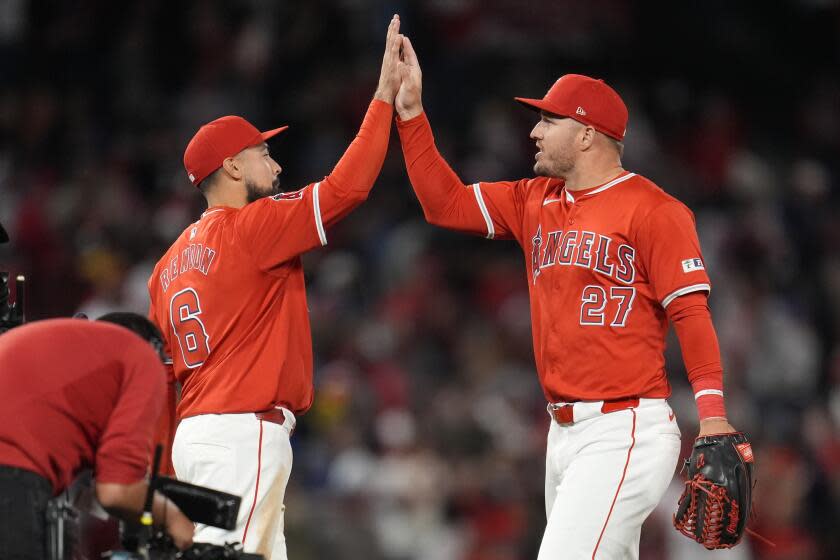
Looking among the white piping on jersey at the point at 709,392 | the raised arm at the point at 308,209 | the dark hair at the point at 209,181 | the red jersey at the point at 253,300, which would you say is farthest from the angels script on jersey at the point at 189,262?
the white piping on jersey at the point at 709,392

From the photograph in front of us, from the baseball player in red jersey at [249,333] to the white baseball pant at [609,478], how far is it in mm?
1053

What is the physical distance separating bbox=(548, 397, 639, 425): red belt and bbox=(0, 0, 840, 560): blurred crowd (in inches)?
137

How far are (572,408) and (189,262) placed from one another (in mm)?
1599

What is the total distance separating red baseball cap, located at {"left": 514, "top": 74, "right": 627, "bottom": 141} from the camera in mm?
5133

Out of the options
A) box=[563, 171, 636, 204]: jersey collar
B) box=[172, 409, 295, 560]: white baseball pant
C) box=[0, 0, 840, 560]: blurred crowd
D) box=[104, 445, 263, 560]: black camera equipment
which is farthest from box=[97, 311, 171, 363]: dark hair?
box=[0, 0, 840, 560]: blurred crowd

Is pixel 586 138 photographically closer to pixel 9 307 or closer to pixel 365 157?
pixel 365 157

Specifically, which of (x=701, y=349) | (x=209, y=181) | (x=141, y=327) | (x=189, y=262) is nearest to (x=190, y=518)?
(x=141, y=327)

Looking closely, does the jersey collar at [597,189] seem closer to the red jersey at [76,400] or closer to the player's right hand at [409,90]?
the player's right hand at [409,90]

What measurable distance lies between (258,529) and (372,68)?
7270 mm

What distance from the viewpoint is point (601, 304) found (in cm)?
485

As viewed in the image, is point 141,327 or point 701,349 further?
A: point 701,349

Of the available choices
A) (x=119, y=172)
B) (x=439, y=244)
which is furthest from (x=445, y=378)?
(x=119, y=172)

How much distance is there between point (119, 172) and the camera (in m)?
10.3

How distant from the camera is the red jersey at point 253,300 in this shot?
486cm
